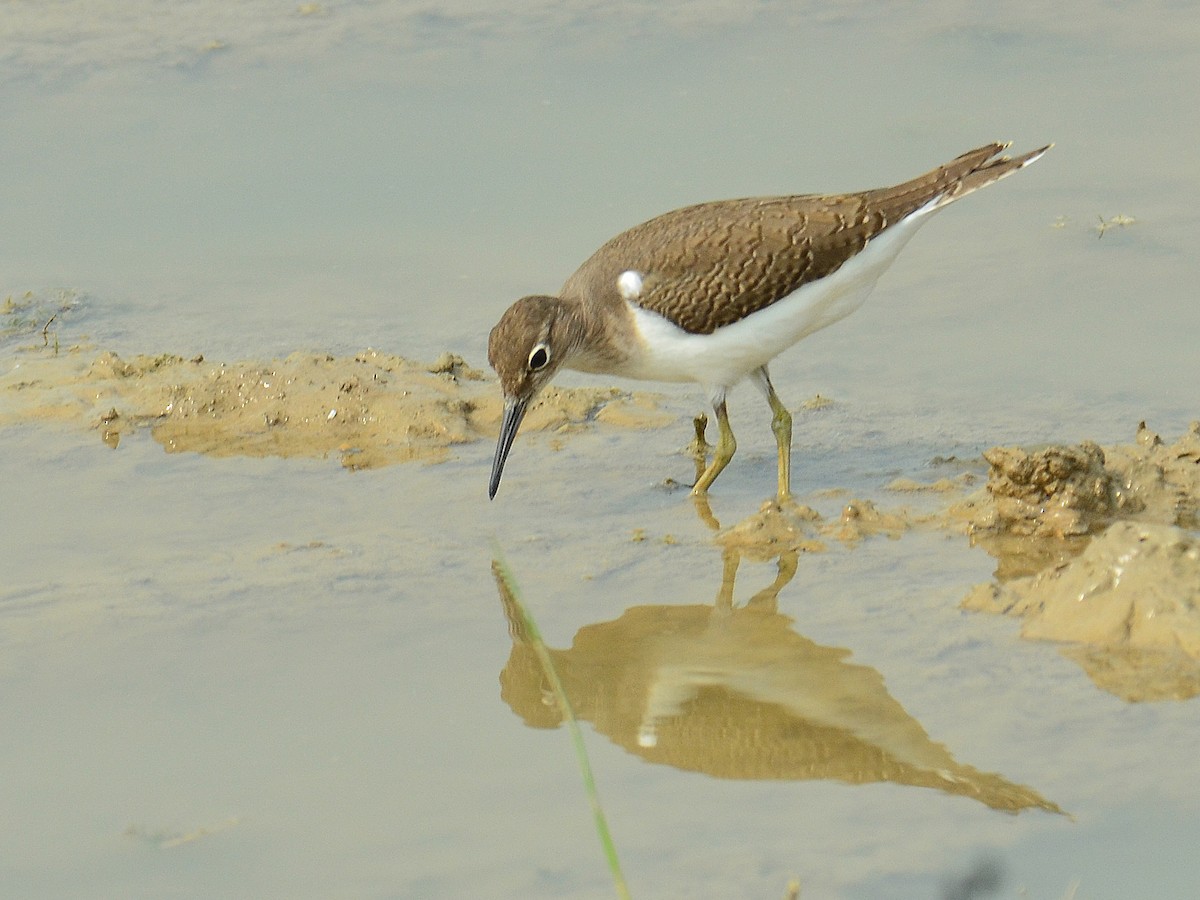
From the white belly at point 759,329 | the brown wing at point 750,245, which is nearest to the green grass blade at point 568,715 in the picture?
the white belly at point 759,329

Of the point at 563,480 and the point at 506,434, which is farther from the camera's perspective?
the point at 563,480

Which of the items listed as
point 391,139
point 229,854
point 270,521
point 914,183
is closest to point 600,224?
point 391,139

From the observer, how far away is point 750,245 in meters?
6.98

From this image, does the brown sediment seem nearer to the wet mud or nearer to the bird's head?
the wet mud

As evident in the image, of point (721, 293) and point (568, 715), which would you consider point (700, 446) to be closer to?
point (721, 293)

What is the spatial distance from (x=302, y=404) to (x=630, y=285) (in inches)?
73.1

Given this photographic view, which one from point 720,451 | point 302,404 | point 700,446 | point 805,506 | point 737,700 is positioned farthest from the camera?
point 302,404

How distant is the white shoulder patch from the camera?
699 cm

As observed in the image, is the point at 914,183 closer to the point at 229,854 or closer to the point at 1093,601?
the point at 1093,601

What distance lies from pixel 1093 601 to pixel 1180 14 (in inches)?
320

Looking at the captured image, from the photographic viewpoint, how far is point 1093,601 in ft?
17.1

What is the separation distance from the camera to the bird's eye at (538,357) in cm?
693

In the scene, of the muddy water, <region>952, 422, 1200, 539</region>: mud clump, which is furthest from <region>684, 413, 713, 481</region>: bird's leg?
<region>952, 422, 1200, 539</region>: mud clump

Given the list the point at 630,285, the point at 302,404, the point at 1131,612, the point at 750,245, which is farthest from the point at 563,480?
the point at 1131,612
